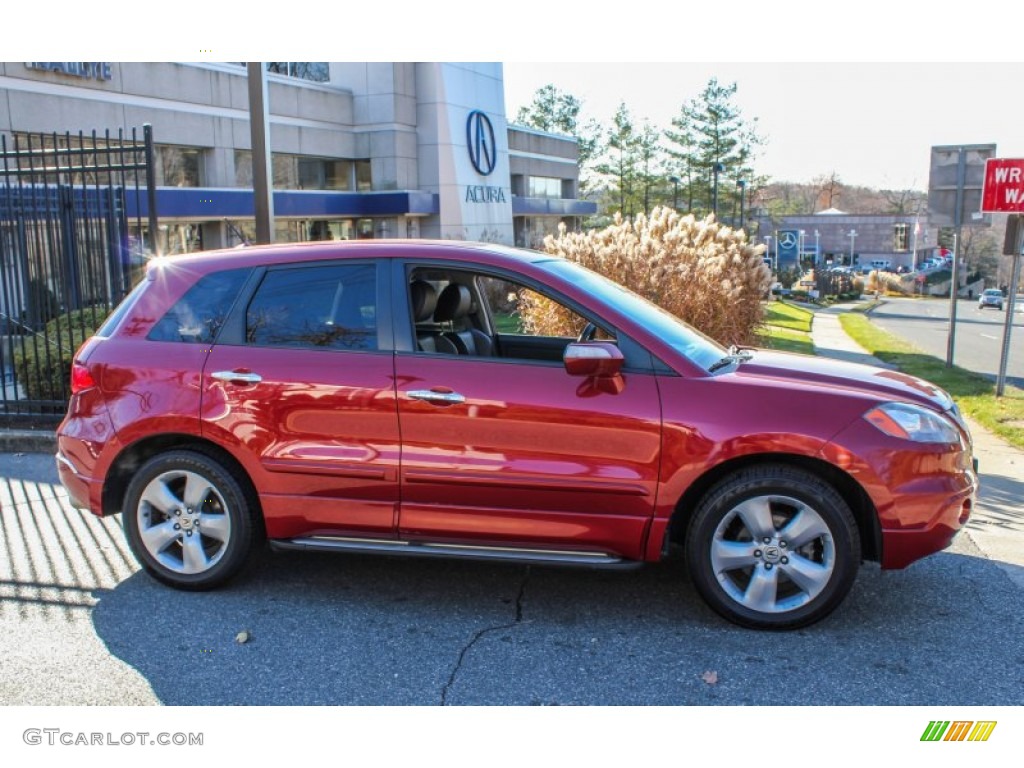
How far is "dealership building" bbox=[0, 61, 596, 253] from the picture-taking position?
26406 millimetres

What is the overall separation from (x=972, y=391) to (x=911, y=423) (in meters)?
9.50

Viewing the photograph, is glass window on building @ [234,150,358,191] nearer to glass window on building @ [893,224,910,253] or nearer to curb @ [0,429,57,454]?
curb @ [0,429,57,454]

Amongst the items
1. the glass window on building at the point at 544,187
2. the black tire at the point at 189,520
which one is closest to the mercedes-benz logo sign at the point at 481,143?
the glass window on building at the point at 544,187

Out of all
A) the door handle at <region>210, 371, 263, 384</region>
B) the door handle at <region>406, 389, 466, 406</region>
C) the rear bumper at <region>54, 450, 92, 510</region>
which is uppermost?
the door handle at <region>210, 371, 263, 384</region>

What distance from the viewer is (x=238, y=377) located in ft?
A: 14.7

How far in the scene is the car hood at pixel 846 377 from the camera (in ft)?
14.2

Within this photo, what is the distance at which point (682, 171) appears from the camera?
6209 cm

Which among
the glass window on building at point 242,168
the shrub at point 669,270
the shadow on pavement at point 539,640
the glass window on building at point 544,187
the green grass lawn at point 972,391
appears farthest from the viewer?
the glass window on building at point 544,187

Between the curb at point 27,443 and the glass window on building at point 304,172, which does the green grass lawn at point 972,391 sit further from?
the glass window on building at point 304,172

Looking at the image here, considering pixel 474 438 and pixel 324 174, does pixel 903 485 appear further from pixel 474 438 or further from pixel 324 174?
pixel 324 174

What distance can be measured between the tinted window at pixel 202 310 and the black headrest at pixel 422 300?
867 millimetres

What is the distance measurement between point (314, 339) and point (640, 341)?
160 cm

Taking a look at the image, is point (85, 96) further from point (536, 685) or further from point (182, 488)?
point (536, 685)

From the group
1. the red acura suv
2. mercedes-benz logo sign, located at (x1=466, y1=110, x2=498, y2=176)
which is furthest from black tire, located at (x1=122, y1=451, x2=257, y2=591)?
mercedes-benz logo sign, located at (x1=466, y1=110, x2=498, y2=176)
